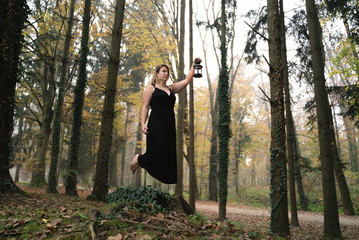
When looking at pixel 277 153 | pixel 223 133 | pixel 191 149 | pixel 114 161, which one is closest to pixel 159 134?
pixel 277 153

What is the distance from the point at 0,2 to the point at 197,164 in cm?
1976

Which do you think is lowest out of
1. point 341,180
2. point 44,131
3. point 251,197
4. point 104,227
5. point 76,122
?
point 251,197

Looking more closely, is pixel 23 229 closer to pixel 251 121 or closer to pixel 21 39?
pixel 21 39

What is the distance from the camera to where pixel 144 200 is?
419cm

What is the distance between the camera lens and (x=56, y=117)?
11.7 meters

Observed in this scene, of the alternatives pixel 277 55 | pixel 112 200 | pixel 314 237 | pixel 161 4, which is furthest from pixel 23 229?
pixel 161 4

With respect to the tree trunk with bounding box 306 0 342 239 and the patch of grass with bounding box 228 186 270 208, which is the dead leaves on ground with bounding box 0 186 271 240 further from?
the patch of grass with bounding box 228 186 270 208

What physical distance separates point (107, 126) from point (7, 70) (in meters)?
3.29

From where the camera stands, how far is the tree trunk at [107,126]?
8148 millimetres

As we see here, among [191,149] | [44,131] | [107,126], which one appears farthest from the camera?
[44,131]

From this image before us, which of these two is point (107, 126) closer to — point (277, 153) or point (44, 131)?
point (277, 153)

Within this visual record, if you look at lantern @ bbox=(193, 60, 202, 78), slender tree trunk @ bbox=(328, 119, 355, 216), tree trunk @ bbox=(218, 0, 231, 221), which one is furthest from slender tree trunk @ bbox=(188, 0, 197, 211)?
lantern @ bbox=(193, 60, 202, 78)

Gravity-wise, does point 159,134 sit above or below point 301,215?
above

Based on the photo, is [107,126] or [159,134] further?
[107,126]
